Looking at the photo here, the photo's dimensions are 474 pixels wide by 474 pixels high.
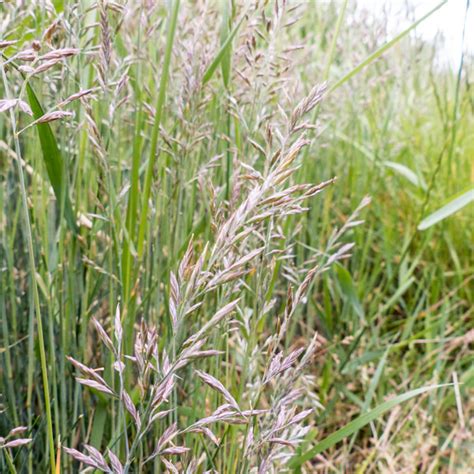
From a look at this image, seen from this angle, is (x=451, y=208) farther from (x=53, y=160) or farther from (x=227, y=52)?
(x=53, y=160)

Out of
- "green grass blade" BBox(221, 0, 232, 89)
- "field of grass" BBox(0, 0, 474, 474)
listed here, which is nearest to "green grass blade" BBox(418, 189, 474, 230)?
"field of grass" BBox(0, 0, 474, 474)

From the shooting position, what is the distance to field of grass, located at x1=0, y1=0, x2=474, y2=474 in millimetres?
678

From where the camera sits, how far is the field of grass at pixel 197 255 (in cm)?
68

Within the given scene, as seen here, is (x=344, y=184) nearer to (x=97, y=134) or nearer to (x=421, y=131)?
(x=421, y=131)

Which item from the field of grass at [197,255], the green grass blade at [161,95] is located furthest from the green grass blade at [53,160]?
the green grass blade at [161,95]

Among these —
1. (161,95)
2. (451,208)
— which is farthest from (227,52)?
(451,208)

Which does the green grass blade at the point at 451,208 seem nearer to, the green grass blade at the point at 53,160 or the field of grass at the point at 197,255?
the field of grass at the point at 197,255

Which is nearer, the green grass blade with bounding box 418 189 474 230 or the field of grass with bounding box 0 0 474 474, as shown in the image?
the field of grass with bounding box 0 0 474 474

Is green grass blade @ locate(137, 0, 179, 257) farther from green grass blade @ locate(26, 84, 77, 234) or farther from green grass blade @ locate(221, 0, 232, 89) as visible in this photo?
green grass blade @ locate(221, 0, 232, 89)

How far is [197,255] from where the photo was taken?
3.51 ft

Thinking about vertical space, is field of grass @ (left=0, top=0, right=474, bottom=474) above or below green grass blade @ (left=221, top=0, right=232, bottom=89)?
below

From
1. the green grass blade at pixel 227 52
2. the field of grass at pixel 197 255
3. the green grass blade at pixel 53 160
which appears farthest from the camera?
the green grass blade at pixel 227 52

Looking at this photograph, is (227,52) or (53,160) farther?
(227,52)

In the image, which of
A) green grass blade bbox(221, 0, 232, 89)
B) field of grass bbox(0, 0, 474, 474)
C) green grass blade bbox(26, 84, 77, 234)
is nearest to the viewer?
field of grass bbox(0, 0, 474, 474)
